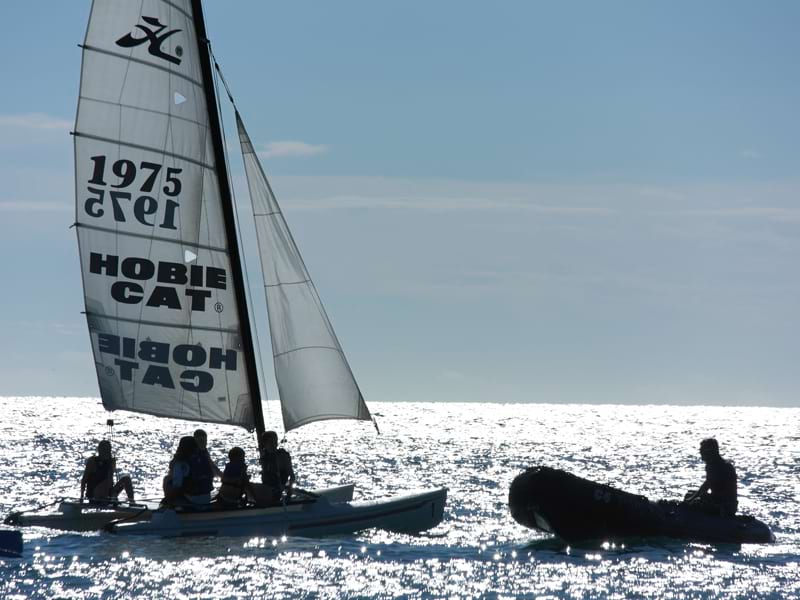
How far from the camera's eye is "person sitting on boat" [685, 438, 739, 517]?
22344 millimetres

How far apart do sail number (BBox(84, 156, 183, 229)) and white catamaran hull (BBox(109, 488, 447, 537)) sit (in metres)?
5.47

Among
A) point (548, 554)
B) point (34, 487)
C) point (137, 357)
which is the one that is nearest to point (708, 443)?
point (548, 554)

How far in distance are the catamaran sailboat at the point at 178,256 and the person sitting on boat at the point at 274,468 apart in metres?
0.91

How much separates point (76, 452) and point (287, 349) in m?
54.9

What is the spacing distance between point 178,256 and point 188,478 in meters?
4.21

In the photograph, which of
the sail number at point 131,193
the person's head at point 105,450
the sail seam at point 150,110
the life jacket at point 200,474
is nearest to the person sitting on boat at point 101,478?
the person's head at point 105,450

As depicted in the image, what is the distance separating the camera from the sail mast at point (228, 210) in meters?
23.0

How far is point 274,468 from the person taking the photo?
21.8m

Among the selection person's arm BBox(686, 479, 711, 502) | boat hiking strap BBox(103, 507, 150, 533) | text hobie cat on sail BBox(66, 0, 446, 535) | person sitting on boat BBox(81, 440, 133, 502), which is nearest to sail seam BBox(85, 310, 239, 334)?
text hobie cat on sail BBox(66, 0, 446, 535)

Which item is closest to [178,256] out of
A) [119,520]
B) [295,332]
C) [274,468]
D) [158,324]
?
[158,324]

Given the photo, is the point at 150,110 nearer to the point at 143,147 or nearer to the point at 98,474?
the point at 143,147

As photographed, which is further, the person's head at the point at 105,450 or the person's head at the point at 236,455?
the person's head at the point at 105,450

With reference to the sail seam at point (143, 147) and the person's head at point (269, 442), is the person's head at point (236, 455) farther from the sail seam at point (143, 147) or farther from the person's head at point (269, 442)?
the sail seam at point (143, 147)

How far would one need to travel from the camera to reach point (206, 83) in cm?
2305
